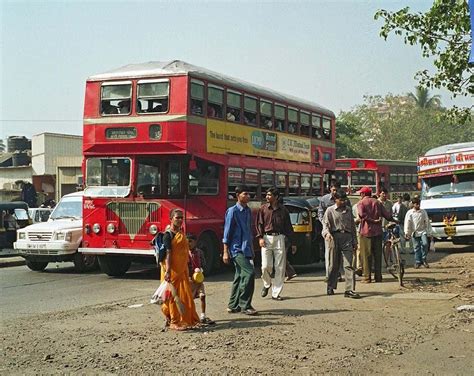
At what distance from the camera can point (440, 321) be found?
8.95 meters

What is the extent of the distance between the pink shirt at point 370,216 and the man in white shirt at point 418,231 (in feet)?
11.1

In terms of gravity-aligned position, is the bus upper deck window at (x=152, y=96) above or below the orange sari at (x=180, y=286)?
above

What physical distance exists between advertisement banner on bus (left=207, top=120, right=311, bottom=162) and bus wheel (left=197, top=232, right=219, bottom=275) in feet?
6.35

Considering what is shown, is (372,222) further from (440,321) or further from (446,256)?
(446,256)

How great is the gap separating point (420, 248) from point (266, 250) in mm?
6242

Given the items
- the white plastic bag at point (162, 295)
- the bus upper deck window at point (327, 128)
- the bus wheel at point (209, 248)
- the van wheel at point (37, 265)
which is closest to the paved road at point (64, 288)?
the van wheel at point (37, 265)

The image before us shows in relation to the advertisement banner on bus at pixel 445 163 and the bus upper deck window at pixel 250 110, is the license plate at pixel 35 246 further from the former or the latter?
the advertisement banner on bus at pixel 445 163

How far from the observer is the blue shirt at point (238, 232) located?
9797 millimetres

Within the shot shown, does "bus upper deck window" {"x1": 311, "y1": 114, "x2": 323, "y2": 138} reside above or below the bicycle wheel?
above

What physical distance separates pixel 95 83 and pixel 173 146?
2.52 meters

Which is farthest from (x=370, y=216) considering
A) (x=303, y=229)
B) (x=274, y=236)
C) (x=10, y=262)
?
(x=10, y=262)

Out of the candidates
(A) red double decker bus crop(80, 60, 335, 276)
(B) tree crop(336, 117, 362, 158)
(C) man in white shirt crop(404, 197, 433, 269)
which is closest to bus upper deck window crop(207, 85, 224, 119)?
(A) red double decker bus crop(80, 60, 335, 276)

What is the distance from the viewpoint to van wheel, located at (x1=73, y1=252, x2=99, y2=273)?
16325 mm

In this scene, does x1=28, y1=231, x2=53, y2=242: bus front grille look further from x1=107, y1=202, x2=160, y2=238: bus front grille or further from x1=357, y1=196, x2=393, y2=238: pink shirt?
x1=357, y1=196, x2=393, y2=238: pink shirt
